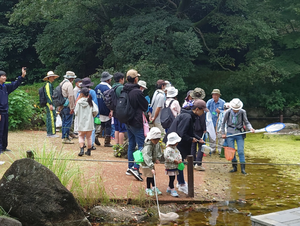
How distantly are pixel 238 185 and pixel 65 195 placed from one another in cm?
394

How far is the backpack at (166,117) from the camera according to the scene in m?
9.40

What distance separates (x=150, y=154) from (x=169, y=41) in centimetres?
1565

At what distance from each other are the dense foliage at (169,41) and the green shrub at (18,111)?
7.42m

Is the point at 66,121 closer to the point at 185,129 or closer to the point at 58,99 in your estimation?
the point at 58,99

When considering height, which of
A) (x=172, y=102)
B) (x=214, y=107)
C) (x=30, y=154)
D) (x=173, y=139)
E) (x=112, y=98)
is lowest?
(x=30, y=154)

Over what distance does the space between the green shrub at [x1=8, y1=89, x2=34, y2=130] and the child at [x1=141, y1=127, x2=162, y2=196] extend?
7790 mm

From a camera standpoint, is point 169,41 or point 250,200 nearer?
point 250,200

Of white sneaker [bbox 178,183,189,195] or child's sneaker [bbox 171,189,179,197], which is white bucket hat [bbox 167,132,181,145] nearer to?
child's sneaker [bbox 171,189,179,197]

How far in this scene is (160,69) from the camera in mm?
20078

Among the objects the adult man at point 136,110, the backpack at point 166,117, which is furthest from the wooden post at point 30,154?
the backpack at point 166,117

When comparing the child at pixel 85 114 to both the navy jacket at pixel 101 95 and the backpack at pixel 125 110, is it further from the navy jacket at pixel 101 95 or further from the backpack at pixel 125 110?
the backpack at pixel 125 110

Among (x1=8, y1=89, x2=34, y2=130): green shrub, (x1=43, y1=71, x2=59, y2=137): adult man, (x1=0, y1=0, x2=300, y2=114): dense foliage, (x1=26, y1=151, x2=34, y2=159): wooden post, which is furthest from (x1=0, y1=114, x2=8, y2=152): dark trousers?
(x1=0, y1=0, x2=300, y2=114): dense foliage

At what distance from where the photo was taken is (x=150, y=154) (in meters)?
6.52

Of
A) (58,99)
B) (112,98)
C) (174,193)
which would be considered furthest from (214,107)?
(174,193)
